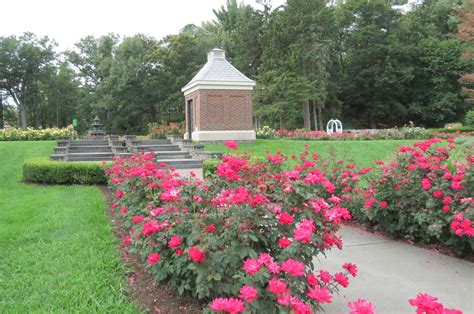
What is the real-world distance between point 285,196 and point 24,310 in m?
2.09

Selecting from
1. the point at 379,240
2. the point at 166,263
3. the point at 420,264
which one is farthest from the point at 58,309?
the point at 379,240

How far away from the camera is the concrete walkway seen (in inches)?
116

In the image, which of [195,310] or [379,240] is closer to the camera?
[195,310]

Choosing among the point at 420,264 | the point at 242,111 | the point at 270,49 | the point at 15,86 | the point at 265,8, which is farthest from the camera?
the point at 15,86

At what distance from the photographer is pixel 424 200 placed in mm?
4324

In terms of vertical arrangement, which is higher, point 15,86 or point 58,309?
point 15,86

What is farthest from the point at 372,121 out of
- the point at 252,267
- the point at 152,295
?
the point at 252,267

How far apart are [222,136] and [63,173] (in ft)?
27.4

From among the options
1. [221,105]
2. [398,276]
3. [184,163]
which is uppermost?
[221,105]

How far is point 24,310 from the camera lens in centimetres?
278

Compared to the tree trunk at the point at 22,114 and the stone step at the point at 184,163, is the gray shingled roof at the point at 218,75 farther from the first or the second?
the tree trunk at the point at 22,114

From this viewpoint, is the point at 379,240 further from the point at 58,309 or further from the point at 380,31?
the point at 380,31

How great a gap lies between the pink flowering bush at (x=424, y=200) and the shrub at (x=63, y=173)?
6.26 m

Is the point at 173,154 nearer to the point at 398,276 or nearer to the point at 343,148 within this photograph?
the point at 343,148
